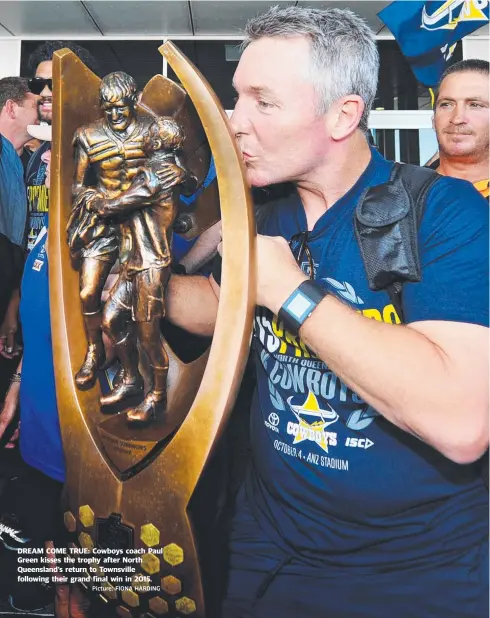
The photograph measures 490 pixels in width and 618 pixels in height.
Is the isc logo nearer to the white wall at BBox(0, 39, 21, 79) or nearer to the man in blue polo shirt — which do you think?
the man in blue polo shirt

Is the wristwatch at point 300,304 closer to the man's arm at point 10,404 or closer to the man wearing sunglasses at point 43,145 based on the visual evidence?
the man wearing sunglasses at point 43,145

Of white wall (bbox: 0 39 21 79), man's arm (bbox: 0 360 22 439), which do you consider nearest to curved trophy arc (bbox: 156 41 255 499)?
man's arm (bbox: 0 360 22 439)

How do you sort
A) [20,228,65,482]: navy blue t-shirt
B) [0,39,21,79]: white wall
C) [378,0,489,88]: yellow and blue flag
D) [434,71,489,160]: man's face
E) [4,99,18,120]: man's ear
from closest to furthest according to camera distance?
[20,228,65,482]: navy blue t-shirt < [378,0,489,88]: yellow and blue flag < [434,71,489,160]: man's face < [4,99,18,120]: man's ear < [0,39,21,79]: white wall

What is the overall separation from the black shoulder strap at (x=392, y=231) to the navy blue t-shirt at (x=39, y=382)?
24.3 inches

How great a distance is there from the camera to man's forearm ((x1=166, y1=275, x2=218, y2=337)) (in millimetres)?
888

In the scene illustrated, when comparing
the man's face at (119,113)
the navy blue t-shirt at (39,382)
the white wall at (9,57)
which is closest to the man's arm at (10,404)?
the navy blue t-shirt at (39,382)

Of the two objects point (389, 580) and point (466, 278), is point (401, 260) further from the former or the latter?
point (389, 580)

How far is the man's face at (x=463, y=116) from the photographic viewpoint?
157cm

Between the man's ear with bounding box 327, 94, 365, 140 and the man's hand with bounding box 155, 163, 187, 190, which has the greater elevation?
the man's ear with bounding box 327, 94, 365, 140

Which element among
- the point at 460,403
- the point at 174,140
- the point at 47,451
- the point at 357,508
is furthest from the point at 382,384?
the point at 47,451

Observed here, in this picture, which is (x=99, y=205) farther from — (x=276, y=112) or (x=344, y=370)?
(x=344, y=370)

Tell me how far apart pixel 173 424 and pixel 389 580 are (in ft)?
1.29

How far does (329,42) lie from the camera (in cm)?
77

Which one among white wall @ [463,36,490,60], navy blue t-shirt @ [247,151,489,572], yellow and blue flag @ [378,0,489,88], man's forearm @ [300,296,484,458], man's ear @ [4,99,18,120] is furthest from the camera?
white wall @ [463,36,490,60]
